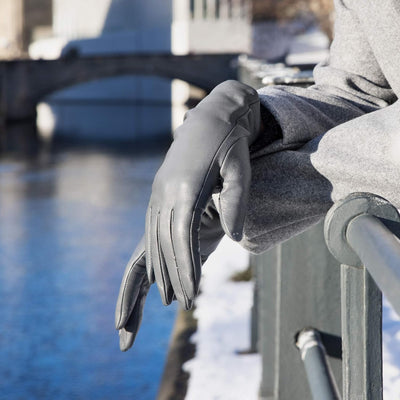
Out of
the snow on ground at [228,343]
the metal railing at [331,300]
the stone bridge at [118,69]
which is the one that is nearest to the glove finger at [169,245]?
the metal railing at [331,300]

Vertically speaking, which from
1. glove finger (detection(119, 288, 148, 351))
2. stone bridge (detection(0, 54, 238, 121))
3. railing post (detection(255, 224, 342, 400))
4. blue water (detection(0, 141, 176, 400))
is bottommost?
stone bridge (detection(0, 54, 238, 121))

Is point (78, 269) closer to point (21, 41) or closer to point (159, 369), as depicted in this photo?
point (159, 369)

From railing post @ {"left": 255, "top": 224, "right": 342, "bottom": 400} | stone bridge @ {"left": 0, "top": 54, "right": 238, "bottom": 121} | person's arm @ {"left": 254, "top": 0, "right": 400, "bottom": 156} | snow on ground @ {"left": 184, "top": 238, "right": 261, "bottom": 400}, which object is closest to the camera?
person's arm @ {"left": 254, "top": 0, "right": 400, "bottom": 156}

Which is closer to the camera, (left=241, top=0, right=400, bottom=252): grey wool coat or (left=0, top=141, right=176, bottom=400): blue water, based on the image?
(left=241, top=0, right=400, bottom=252): grey wool coat

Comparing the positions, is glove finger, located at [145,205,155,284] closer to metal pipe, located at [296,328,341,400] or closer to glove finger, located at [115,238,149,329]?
glove finger, located at [115,238,149,329]

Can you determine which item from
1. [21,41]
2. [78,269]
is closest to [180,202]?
[78,269]

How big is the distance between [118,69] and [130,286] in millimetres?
31016

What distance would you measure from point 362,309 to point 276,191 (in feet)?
0.60

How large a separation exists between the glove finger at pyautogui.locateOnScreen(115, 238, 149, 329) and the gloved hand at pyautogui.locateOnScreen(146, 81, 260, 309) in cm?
15

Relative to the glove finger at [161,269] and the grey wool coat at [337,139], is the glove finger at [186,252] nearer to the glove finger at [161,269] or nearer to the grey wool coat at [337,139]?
the glove finger at [161,269]

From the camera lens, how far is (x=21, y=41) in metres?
55.9

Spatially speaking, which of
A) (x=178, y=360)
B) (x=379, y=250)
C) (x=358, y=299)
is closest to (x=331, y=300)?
(x=358, y=299)

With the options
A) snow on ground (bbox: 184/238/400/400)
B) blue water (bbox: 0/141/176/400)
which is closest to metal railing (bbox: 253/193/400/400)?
snow on ground (bbox: 184/238/400/400)

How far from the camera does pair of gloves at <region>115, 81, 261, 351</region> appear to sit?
1.01m
